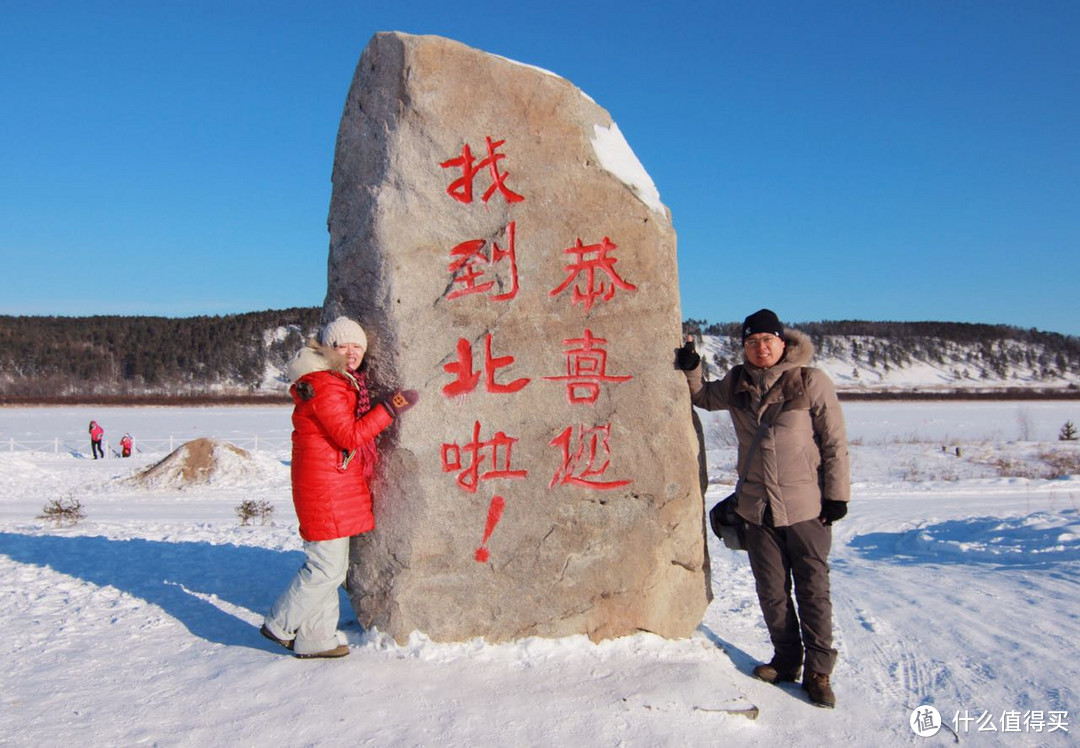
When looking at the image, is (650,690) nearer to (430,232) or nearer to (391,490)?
(391,490)

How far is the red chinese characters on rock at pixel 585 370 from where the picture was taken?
4.16 m

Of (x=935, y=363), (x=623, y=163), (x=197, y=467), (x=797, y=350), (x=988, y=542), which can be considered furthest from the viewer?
(x=935, y=363)

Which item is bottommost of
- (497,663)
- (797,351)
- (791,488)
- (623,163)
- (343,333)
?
(497,663)

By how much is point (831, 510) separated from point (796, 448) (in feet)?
1.17

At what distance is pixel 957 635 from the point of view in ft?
16.3

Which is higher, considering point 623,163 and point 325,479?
point 623,163

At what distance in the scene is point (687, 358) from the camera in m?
4.23

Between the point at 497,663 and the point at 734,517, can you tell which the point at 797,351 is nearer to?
the point at 734,517

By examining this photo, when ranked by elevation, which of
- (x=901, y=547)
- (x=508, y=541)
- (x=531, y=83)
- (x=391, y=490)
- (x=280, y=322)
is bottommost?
(x=901, y=547)

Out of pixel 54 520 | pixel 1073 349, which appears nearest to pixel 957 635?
pixel 54 520

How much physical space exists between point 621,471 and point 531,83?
2218 millimetres

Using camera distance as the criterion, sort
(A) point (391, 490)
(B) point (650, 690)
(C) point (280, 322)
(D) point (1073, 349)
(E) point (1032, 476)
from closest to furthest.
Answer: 1. (B) point (650, 690)
2. (A) point (391, 490)
3. (E) point (1032, 476)
4. (C) point (280, 322)
5. (D) point (1073, 349)

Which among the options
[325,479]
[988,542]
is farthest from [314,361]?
[988,542]

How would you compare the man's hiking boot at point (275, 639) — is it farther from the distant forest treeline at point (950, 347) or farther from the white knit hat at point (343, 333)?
the distant forest treeline at point (950, 347)
